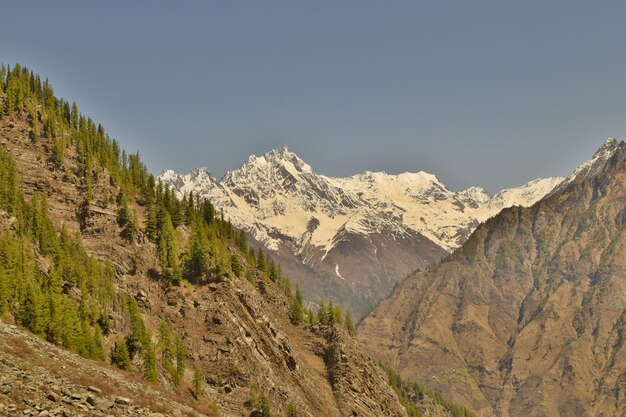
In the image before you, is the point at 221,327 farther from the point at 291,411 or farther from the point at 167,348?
the point at 291,411

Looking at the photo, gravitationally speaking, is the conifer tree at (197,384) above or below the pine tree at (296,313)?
below

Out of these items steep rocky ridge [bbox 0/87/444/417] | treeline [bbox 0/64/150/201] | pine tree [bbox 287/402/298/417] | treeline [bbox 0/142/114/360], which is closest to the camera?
treeline [bbox 0/142/114/360]

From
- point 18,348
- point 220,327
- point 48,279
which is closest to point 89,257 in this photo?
point 48,279

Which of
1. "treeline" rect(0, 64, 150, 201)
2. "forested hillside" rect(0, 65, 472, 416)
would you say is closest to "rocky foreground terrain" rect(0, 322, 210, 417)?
"forested hillside" rect(0, 65, 472, 416)

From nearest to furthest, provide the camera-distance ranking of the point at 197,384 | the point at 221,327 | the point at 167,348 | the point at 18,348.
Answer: the point at 18,348
the point at 197,384
the point at 167,348
the point at 221,327

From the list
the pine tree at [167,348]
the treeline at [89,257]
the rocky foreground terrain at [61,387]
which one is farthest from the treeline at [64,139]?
the rocky foreground terrain at [61,387]

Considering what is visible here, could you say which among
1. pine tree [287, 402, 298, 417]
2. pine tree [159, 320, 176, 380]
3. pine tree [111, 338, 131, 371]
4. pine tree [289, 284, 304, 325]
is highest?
pine tree [289, 284, 304, 325]

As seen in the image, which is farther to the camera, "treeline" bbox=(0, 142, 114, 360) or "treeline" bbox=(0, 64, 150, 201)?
"treeline" bbox=(0, 64, 150, 201)

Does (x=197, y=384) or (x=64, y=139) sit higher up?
(x=64, y=139)

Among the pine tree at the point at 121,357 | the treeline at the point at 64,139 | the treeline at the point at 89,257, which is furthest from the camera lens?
the treeline at the point at 64,139

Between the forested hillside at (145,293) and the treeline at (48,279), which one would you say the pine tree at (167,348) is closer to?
the forested hillside at (145,293)

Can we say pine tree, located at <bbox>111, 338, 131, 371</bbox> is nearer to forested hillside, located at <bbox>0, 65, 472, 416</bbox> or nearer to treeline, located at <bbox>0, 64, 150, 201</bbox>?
forested hillside, located at <bbox>0, 65, 472, 416</bbox>

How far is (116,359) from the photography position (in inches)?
4823

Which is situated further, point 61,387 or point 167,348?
point 167,348
